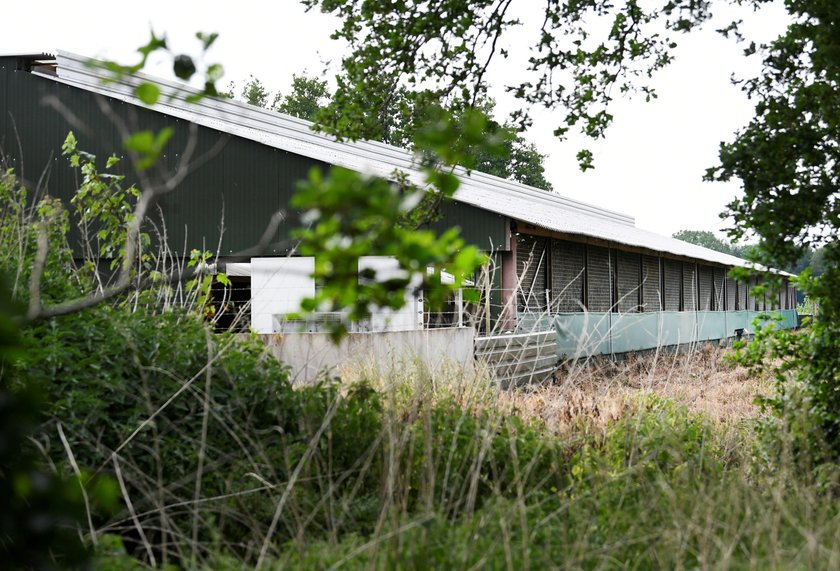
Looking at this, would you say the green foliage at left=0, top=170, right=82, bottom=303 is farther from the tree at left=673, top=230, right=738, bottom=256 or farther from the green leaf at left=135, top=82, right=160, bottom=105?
the tree at left=673, top=230, right=738, bottom=256

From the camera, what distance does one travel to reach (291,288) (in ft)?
59.1

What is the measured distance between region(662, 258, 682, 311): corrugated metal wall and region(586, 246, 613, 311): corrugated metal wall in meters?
5.53

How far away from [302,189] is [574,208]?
3653cm

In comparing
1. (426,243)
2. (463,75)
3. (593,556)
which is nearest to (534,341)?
(463,75)

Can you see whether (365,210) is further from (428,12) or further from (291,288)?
(291,288)

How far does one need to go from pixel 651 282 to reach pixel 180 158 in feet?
47.2

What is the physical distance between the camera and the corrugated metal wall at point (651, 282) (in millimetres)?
28422

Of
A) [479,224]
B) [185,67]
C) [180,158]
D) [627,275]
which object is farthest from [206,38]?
[627,275]

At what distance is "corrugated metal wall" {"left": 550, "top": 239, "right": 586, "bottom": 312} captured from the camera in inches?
870

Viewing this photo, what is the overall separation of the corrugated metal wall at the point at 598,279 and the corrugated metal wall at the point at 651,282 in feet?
9.13

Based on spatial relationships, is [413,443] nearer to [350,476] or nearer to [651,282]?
[350,476]

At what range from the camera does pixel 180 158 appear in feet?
70.8

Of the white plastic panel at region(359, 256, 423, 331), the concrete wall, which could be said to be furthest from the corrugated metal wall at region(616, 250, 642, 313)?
the concrete wall

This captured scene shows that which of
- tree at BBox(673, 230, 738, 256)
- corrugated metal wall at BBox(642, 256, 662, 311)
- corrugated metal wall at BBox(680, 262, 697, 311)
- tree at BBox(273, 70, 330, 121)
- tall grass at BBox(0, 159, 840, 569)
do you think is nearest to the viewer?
tall grass at BBox(0, 159, 840, 569)
